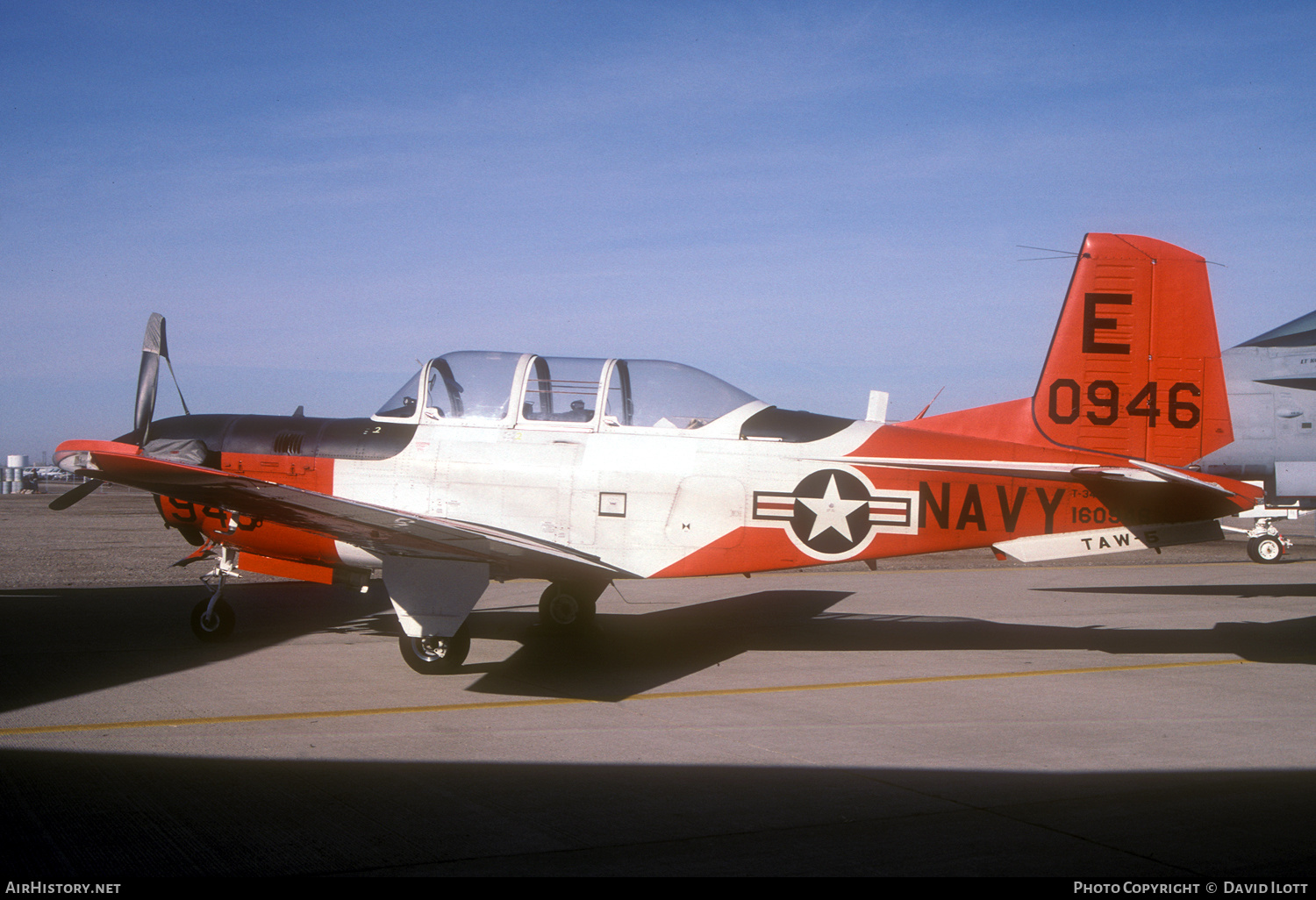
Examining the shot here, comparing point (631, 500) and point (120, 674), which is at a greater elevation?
point (631, 500)

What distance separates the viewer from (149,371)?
30.7 ft

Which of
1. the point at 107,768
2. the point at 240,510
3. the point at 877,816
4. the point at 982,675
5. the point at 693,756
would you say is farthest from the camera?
the point at 982,675

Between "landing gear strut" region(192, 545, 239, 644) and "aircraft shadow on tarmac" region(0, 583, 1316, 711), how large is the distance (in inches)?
5.7

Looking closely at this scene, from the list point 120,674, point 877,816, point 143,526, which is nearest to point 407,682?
point 120,674

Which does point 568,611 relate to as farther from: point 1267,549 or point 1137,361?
point 1267,549

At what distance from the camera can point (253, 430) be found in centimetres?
884

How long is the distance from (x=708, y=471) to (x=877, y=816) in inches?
158

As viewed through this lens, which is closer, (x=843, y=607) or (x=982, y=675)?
(x=982, y=675)

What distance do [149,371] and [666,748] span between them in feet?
22.8

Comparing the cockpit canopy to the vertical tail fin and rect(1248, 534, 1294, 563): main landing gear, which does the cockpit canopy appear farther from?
rect(1248, 534, 1294, 563): main landing gear

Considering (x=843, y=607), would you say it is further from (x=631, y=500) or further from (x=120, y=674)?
(x=120, y=674)

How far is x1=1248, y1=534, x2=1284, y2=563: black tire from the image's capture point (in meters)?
19.1

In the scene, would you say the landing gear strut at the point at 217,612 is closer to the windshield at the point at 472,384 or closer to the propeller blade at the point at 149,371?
the propeller blade at the point at 149,371

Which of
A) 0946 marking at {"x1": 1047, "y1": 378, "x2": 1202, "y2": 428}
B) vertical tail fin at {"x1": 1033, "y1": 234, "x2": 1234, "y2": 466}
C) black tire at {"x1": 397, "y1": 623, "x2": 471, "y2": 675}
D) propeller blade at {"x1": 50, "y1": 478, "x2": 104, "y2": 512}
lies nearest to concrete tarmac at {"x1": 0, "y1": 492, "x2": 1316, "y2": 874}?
black tire at {"x1": 397, "y1": 623, "x2": 471, "y2": 675}
